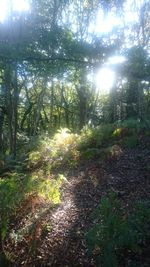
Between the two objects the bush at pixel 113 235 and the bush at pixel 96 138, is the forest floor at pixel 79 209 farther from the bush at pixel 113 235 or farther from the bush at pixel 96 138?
the bush at pixel 96 138

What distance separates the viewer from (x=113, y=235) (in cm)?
456

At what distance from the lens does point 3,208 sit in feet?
20.1

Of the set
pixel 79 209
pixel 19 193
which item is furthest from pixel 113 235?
pixel 19 193

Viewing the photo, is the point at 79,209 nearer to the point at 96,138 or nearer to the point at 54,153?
the point at 54,153

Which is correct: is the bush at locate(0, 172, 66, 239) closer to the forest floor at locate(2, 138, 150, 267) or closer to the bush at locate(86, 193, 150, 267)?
the forest floor at locate(2, 138, 150, 267)

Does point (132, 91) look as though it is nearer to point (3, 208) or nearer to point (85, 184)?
point (85, 184)

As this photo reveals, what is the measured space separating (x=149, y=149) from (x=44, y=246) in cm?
610

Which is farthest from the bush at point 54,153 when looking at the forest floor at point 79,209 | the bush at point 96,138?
the forest floor at point 79,209

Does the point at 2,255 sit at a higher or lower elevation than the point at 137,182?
lower

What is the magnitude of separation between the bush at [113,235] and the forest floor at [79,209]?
32 centimetres

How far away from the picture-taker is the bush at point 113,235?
14.5ft

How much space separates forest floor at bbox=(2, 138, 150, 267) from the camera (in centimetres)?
552

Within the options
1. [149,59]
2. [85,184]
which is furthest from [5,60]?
[85,184]

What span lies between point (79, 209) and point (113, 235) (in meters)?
2.44
